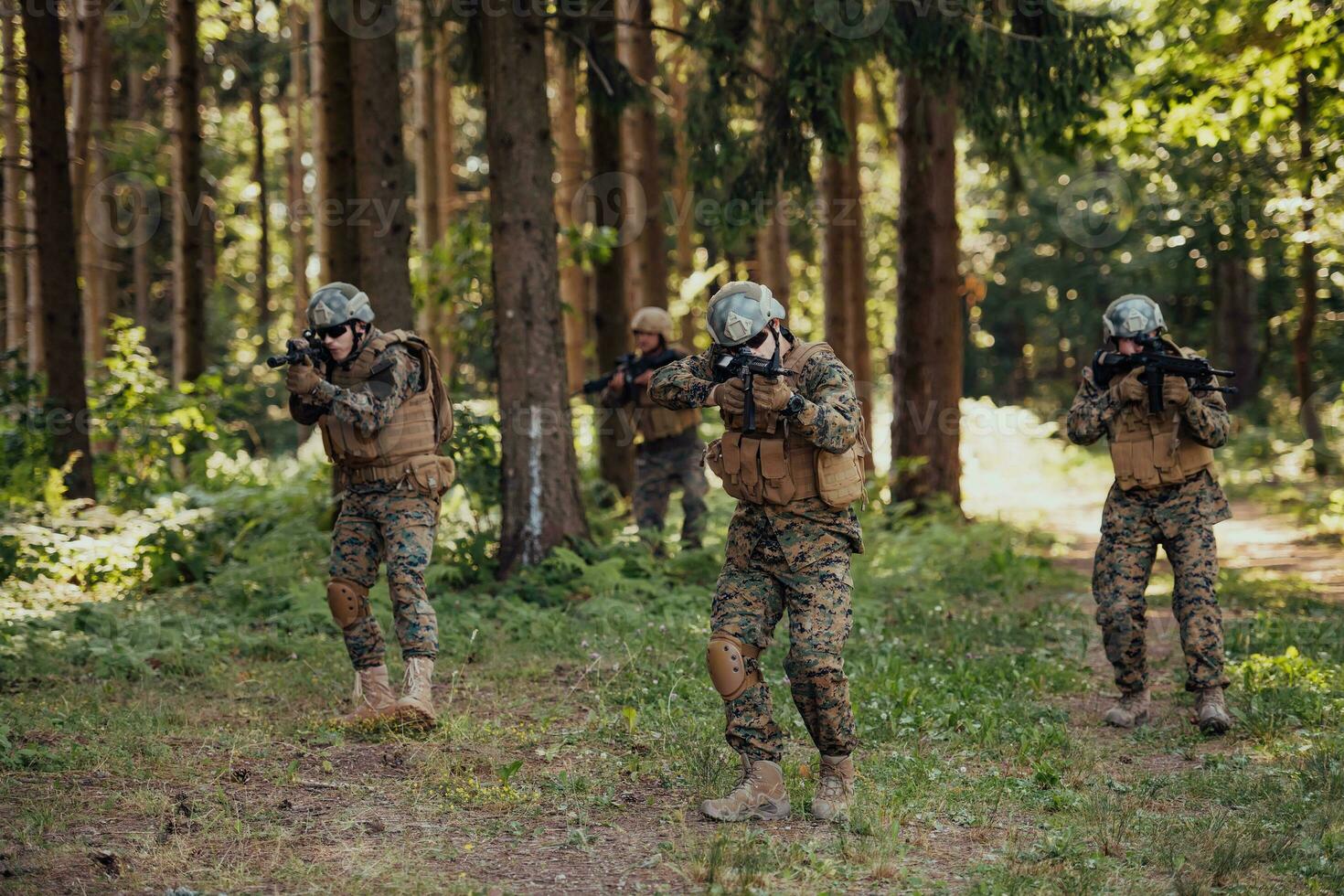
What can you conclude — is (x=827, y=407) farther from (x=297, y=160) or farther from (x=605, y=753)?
(x=297, y=160)

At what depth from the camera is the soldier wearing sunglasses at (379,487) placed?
6324 millimetres

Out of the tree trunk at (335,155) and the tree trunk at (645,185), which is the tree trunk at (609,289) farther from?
the tree trunk at (335,155)

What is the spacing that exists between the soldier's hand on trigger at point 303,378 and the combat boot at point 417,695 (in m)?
1.47

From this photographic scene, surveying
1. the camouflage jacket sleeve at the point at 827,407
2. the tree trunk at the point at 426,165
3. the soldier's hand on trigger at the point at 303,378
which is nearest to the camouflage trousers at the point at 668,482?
the soldier's hand on trigger at the point at 303,378

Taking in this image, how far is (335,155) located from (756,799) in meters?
8.98

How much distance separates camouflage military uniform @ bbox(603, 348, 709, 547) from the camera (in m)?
10.9

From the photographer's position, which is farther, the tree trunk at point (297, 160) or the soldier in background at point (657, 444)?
the tree trunk at point (297, 160)

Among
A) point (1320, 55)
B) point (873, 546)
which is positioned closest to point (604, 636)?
point (873, 546)

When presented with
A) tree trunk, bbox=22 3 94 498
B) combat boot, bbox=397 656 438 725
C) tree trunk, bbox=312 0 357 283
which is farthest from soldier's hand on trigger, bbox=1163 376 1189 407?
tree trunk, bbox=22 3 94 498

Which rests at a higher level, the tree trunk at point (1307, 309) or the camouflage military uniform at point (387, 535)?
the tree trunk at point (1307, 309)

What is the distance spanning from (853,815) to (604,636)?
357cm

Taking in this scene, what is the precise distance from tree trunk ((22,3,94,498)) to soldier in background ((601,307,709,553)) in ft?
17.1

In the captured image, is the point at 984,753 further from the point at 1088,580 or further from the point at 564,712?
the point at 1088,580

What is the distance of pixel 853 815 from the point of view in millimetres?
4906
